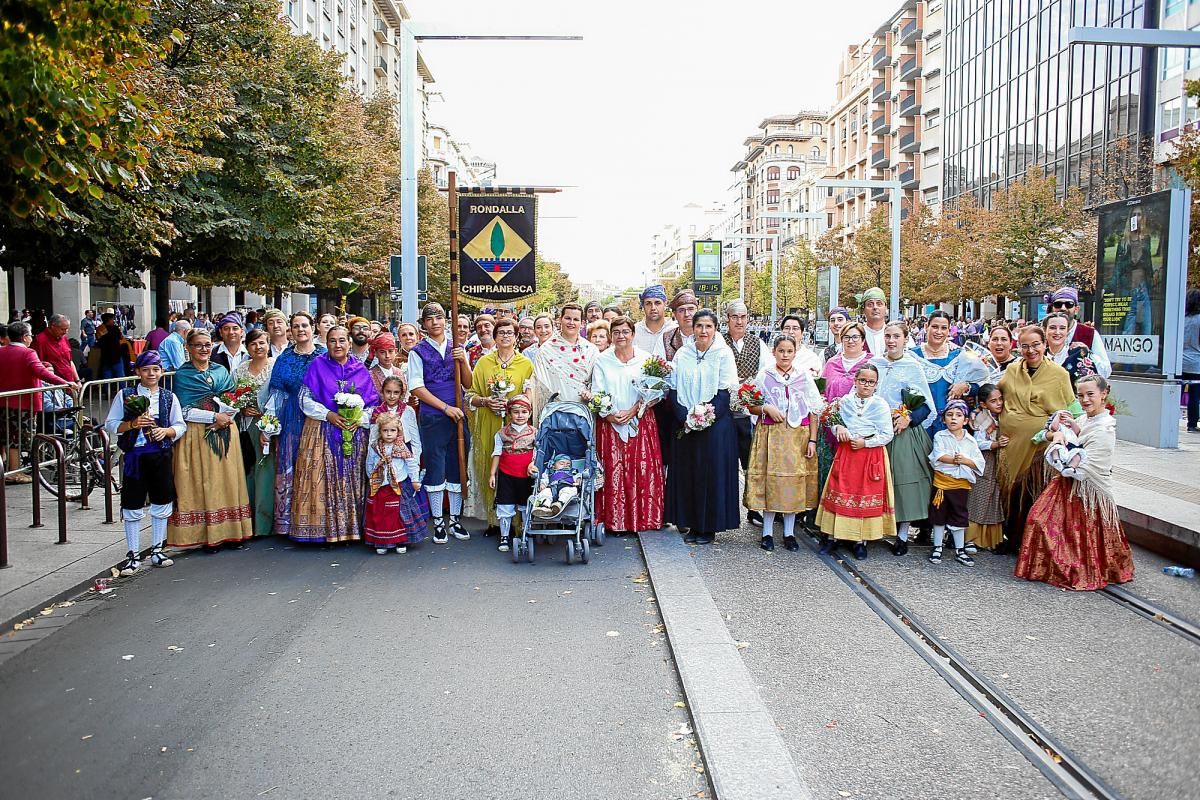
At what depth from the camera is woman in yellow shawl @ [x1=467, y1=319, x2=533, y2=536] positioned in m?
8.66

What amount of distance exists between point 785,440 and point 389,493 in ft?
11.6

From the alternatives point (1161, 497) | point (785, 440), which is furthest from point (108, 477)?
point (1161, 497)

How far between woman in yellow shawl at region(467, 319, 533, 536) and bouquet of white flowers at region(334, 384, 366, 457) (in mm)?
1078

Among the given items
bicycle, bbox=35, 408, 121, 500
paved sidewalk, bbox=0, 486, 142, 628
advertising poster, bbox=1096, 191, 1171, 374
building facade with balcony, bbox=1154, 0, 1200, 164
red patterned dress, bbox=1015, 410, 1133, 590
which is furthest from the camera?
building facade with balcony, bbox=1154, 0, 1200, 164

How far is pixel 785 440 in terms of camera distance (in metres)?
8.41

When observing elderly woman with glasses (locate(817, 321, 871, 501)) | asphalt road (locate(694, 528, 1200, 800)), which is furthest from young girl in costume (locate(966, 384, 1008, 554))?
elderly woman with glasses (locate(817, 321, 871, 501))

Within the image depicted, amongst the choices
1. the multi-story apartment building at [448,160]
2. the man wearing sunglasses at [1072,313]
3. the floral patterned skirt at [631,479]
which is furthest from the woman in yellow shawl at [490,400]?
the multi-story apartment building at [448,160]

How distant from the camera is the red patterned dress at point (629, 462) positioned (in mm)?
8648

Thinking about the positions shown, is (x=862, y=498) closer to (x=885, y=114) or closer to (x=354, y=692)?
(x=354, y=692)

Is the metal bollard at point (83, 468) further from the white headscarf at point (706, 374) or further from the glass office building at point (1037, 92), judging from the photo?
the glass office building at point (1037, 92)

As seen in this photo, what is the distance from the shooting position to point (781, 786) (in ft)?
13.1

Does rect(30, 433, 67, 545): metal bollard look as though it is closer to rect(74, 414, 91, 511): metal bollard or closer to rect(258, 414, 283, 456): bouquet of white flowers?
rect(74, 414, 91, 511): metal bollard

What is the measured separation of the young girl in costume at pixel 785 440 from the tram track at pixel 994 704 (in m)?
1.34

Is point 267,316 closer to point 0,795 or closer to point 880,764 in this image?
point 0,795
